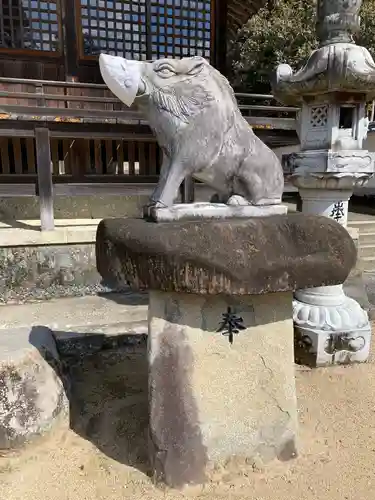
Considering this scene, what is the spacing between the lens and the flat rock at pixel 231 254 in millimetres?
1884

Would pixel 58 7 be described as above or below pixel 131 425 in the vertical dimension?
above

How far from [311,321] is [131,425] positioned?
1923mm

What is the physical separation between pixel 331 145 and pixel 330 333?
171 centimetres

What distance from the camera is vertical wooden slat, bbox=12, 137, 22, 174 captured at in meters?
7.18

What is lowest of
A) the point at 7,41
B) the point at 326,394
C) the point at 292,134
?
the point at 326,394

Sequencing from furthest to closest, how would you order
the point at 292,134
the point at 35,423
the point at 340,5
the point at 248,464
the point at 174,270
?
the point at 292,134 → the point at 340,5 → the point at 35,423 → the point at 248,464 → the point at 174,270

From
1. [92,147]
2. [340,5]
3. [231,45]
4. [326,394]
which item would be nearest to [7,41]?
[92,147]

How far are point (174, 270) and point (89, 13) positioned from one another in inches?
304

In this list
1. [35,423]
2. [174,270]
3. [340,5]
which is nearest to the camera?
[174,270]

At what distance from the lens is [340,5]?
11.7 ft

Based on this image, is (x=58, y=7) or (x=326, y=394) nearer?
(x=326, y=394)

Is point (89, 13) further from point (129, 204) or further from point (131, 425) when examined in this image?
point (131, 425)

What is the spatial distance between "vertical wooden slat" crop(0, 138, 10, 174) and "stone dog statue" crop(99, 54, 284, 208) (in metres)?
5.82

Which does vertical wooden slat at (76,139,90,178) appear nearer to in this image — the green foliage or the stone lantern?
the stone lantern
